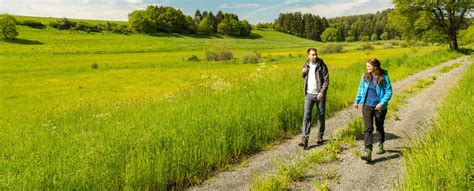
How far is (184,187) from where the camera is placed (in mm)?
5797

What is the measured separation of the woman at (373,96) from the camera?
616 cm

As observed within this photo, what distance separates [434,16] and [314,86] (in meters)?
36.0

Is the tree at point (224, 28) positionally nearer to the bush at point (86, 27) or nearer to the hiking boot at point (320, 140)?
the bush at point (86, 27)

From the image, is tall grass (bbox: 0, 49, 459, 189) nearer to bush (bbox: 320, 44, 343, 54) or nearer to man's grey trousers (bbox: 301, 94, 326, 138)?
man's grey trousers (bbox: 301, 94, 326, 138)

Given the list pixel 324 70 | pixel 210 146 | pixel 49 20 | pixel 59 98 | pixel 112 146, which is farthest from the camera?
pixel 49 20

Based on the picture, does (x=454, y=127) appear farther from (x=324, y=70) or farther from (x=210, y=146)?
(x=210, y=146)

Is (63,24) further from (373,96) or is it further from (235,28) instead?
(373,96)

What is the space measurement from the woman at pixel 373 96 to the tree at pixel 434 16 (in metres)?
33.8

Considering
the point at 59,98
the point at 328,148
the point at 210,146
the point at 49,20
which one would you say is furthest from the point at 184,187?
the point at 49,20

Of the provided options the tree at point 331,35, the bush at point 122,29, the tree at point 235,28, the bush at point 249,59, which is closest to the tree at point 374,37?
the tree at point 331,35

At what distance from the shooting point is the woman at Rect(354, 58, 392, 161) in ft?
20.2

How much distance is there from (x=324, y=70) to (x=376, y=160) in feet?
6.93

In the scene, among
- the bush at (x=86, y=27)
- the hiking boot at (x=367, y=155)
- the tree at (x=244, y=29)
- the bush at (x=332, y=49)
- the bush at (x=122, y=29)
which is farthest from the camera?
the tree at (x=244, y=29)

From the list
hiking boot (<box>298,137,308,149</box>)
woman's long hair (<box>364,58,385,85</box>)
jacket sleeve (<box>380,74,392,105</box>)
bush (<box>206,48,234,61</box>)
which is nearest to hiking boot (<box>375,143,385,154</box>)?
jacket sleeve (<box>380,74,392,105</box>)
